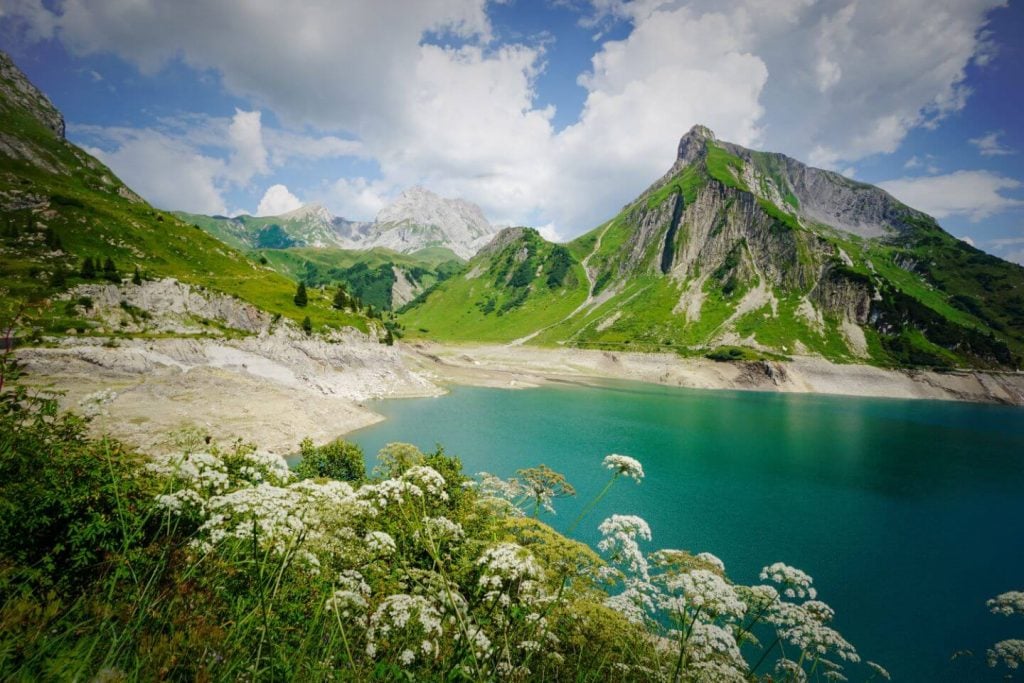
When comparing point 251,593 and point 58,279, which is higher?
point 58,279

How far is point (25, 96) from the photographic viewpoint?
125625 millimetres

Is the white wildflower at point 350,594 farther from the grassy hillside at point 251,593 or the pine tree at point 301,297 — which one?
the pine tree at point 301,297

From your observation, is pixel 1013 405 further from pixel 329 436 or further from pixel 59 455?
pixel 59 455

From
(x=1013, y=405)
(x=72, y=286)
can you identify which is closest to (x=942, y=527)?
(x=72, y=286)

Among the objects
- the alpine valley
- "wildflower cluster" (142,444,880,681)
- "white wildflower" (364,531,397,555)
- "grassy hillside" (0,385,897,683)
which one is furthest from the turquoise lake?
"white wildflower" (364,531,397,555)

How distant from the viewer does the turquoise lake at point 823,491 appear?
21406 mm

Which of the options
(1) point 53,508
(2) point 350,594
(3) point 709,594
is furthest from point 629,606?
(1) point 53,508

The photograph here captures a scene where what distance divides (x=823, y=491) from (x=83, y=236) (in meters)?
116

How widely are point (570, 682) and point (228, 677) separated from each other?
566 cm

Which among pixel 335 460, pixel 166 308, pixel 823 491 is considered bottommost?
pixel 823 491

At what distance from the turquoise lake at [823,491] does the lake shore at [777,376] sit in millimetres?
36521

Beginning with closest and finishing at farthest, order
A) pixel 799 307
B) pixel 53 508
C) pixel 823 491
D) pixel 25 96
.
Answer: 1. pixel 53 508
2. pixel 823 491
3. pixel 25 96
4. pixel 799 307

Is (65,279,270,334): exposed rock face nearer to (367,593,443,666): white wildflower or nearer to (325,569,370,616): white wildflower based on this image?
(325,569,370,616): white wildflower

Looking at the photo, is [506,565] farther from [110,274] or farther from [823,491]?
[110,274]
